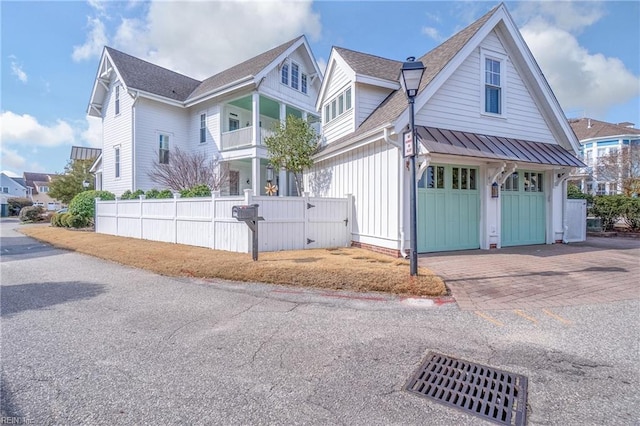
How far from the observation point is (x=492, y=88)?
10.3 metres

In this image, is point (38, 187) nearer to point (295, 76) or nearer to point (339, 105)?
point (295, 76)

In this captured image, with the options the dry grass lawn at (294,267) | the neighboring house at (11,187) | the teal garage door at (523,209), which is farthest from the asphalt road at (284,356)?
the neighboring house at (11,187)

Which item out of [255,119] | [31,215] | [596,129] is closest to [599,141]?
[596,129]

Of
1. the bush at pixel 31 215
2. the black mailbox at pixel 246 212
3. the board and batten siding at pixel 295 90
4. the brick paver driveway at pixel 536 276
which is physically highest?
the board and batten siding at pixel 295 90

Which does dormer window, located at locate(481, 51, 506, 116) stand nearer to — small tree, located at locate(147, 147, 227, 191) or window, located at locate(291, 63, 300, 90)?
window, located at locate(291, 63, 300, 90)

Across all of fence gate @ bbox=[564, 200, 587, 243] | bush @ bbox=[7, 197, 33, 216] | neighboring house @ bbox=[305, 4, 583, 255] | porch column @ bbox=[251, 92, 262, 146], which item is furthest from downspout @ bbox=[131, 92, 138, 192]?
bush @ bbox=[7, 197, 33, 216]

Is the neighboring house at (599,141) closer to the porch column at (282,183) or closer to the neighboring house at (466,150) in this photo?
the neighboring house at (466,150)

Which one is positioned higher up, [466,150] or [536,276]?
[466,150]

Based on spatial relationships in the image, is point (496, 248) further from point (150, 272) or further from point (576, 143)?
point (150, 272)

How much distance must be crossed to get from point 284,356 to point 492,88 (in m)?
10.8

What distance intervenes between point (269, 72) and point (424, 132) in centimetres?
1213

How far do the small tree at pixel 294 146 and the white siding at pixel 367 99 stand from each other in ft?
8.79

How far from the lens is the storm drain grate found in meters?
2.52

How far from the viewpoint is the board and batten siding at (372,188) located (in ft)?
28.6
